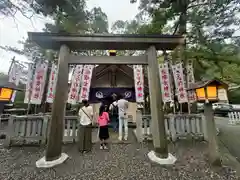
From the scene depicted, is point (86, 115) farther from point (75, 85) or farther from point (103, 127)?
point (75, 85)

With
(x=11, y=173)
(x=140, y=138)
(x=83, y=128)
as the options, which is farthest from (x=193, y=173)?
(x=11, y=173)

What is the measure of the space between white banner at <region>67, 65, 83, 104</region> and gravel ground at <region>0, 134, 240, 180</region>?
9.06 ft

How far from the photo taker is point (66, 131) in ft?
18.0

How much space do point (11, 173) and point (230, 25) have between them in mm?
10252

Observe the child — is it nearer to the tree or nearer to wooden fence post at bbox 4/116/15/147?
wooden fence post at bbox 4/116/15/147

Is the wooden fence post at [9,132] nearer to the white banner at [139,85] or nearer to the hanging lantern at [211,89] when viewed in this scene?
the white banner at [139,85]

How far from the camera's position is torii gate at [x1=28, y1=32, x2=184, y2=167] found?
3764 mm

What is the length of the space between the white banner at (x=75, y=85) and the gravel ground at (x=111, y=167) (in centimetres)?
Answer: 276

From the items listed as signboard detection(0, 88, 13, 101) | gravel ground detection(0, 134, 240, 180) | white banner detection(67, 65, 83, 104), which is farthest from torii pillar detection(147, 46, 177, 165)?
white banner detection(67, 65, 83, 104)

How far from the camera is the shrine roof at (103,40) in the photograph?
414cm

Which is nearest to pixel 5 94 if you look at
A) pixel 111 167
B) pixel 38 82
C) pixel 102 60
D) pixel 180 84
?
pixel 102 60

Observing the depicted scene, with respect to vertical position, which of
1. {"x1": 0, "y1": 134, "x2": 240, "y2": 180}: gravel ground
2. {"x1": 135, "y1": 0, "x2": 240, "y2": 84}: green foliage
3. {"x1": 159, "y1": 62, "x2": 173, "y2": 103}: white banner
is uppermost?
{"x1": 135, "y1": 0, "x2": 240, "y2": 84}: green foliage

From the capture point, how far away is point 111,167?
137 inches

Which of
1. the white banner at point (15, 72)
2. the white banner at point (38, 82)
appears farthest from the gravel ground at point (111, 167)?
the white banner at point (15, 72)
